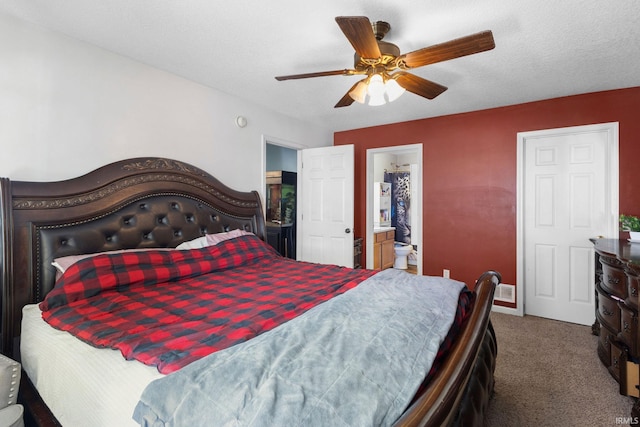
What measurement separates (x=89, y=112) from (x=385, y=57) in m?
2.14

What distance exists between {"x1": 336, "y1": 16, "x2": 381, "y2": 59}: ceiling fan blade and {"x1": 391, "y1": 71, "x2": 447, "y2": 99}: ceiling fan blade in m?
0.33

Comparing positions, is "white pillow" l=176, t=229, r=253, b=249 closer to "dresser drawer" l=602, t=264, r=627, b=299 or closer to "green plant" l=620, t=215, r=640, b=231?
"dresser drawer" l=602, t=264, r=627, b=299

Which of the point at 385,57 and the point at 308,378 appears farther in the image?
the point at 385,57

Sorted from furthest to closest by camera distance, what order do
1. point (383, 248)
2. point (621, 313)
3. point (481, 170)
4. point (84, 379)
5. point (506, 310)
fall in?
point (383, 248), point (481, 170), point (506, 310), point (621, 313), point (84, 379)

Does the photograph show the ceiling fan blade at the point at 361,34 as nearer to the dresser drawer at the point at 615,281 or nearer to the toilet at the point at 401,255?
the dresser drawer at the point at 615,281

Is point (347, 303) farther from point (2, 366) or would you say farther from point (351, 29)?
point (2, 366)

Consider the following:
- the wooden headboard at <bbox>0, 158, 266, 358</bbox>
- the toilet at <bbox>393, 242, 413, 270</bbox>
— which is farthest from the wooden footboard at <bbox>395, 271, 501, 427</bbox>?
the toilet at <bbox>393, 242, 413, 270</bbox>

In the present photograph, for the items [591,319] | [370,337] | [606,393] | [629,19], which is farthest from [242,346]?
[591,319]

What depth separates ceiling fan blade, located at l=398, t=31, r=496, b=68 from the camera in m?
1.50

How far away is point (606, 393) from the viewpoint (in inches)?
80.2

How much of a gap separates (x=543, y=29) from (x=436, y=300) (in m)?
1.94

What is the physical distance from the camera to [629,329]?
194 cm

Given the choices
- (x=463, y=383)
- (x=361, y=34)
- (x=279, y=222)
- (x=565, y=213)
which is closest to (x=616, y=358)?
(x=565, y=213)

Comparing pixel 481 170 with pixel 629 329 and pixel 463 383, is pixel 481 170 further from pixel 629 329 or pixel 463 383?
pixel 463 383
